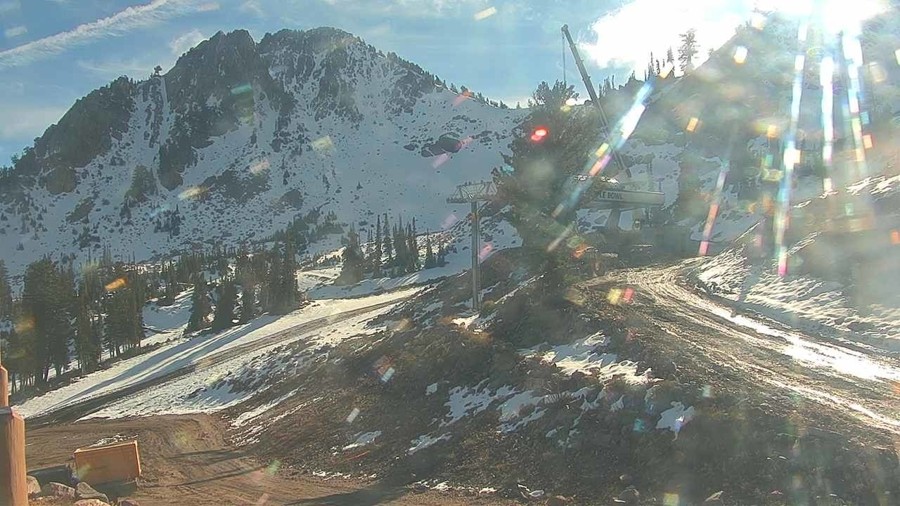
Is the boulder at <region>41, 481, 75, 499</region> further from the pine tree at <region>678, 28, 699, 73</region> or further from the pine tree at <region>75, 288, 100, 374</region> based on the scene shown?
the pine tree at <region>678, 28, 699, 73</region>

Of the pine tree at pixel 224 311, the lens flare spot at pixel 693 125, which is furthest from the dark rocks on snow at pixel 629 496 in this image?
the lens flare spot at pixel 693 125

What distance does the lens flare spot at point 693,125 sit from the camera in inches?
4588

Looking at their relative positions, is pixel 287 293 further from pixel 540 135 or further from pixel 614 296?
pixel 540 135

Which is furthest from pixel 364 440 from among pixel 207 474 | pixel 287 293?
pixel 287 293

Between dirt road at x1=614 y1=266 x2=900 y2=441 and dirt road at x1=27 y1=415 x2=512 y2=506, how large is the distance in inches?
302

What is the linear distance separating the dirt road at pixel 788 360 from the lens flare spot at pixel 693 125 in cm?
9991

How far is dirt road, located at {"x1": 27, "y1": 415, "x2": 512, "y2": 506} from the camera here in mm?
15734

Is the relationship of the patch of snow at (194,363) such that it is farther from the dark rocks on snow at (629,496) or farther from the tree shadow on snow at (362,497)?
the dark rocks on snow at (629,496)

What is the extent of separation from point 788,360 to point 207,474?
1953 centimetres

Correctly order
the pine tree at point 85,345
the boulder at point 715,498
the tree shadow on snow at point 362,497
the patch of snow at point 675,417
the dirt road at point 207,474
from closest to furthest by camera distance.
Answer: the boulder at point 715,498 < the patch of snow at point 675,417 < the tree shadow on snow at point 362,497 < the dirt road at point 207,474 < the pine tree at point 85,345

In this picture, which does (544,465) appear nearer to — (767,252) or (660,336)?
(660,336)

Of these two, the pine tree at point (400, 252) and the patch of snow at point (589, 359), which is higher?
the patch of snow at point (589, 359)

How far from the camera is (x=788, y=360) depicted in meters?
17.7

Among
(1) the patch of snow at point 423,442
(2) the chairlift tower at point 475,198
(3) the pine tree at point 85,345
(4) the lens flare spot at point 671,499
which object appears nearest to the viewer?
(4) the lens flare spot at point 671,499
